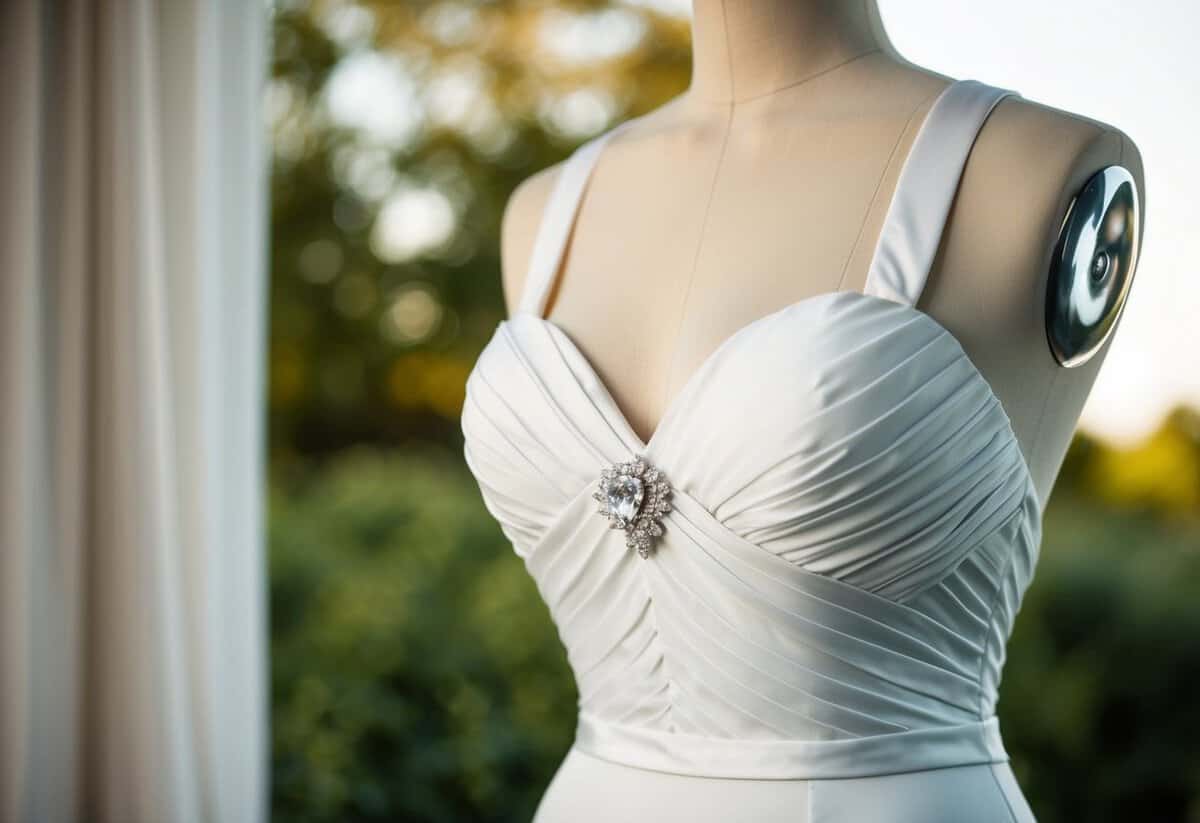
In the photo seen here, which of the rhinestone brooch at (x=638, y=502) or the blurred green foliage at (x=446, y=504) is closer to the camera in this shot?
the rhinestone brooch at (x=638, y=502)

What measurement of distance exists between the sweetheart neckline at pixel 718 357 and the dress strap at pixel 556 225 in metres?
0.11

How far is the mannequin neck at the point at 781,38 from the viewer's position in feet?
4.33

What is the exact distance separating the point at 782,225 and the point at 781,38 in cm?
25

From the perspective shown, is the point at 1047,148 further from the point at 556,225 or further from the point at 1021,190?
the point at 556,225

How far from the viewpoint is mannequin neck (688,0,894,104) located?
1.32 meters

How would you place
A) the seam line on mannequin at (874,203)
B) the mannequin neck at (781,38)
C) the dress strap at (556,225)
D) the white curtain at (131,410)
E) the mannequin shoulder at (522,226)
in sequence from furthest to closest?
the white curtain at (131,410)
the mannequin shoulder at (522,226)
the dress strap at (556,225)
the mannequin neck at (781,38)
the seam line on mannequin at (874,203)

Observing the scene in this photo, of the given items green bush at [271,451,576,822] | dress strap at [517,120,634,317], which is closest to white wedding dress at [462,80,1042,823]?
dress strap at [517,120,634,317]

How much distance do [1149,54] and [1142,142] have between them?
0.24 metres

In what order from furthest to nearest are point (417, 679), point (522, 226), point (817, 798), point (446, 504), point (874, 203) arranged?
point (446, 504) → point (417, 679) → point (522, 226) → point (874, 203) → point (817, 798)

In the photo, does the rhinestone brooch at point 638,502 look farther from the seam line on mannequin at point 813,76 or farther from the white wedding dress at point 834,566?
the seam line on mannequin at point 813,76

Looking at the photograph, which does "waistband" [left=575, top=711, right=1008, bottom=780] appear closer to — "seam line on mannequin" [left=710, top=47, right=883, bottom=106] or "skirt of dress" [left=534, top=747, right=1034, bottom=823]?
"skirt of dress" [left=534, top=747, right=1034, bottom=823]

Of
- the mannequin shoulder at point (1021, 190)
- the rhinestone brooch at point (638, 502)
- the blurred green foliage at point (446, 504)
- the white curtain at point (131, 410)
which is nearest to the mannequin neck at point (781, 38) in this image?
the mannequin shoulder at point (1021, 190)

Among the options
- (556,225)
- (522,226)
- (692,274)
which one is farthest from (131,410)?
(692,274)

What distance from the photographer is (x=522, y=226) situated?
1581mm
